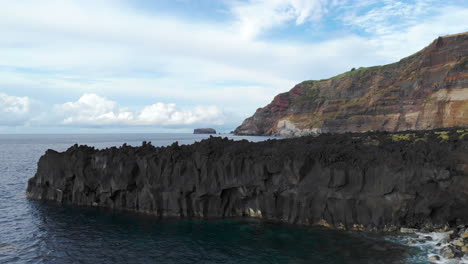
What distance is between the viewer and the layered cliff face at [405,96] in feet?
354

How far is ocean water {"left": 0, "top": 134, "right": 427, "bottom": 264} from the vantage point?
75.3 feet

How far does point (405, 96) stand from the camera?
137 meters

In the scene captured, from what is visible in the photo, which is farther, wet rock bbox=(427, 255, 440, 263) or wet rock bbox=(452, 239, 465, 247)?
wet rock bbox=(452, 239, 465, 247)

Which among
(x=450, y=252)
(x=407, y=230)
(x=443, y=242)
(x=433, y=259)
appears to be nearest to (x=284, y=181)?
(x=407, y=230)

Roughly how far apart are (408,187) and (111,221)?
3075cm

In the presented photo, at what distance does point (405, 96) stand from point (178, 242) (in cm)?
14054

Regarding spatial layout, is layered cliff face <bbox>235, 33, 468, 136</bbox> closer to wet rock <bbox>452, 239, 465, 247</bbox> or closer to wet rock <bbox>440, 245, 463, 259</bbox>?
wet rock <bbox>452, 239, 465, 247</bbox>

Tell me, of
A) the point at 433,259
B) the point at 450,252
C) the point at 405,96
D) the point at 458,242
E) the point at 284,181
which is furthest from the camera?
the point at 405,96

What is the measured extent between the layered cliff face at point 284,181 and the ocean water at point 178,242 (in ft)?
7.13

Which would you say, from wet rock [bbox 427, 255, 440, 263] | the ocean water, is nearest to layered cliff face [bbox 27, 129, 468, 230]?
the ocean water

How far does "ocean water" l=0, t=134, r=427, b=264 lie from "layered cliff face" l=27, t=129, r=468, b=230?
2.17 meters

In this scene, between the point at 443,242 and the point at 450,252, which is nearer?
the point at 450,252

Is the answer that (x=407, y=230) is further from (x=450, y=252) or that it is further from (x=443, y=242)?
(x=450, y=252)

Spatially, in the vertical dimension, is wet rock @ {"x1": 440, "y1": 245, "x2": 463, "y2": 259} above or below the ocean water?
above
